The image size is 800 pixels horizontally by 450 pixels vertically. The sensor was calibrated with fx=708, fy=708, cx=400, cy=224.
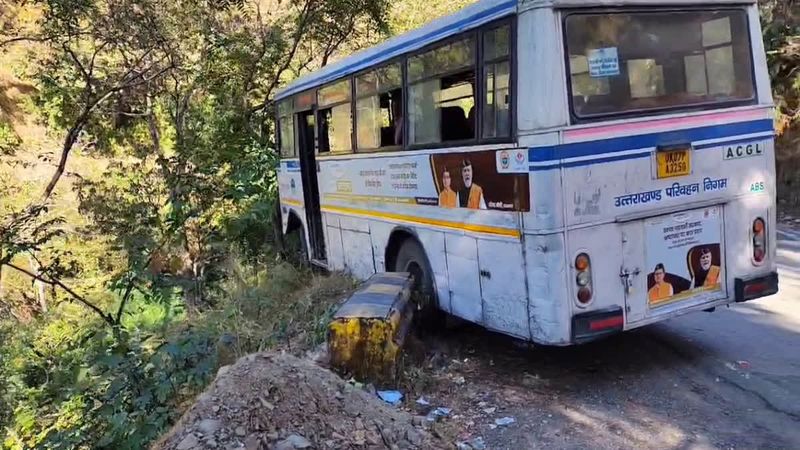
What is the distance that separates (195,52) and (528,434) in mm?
12146

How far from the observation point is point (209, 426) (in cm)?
384

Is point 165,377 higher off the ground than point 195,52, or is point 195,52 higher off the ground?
point 195,52

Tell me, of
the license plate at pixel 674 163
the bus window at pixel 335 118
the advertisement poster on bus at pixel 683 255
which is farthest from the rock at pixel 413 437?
the bus window at pixel 335 118

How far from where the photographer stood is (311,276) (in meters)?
10.6

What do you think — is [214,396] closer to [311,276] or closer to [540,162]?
[540,162]

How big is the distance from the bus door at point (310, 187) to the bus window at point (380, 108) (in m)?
2.49

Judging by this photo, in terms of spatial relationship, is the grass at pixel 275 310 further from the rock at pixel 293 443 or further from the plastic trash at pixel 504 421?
the rock at pixel 293 443

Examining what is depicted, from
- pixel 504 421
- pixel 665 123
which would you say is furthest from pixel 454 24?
pixel 504 421

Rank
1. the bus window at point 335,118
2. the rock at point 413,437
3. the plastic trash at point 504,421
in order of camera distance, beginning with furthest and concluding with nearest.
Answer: the bus window at point 335,118
the plastic trash at point 504,421
the rock at point 413,437

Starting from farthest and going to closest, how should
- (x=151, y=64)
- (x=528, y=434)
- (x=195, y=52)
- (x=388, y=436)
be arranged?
1. (x=195, y=52)
2. (x=151, y=64)
3. (x=528, y=434)
4. (x=388, y=436)

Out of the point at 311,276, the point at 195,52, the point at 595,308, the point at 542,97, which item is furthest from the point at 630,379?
the point at 195,52

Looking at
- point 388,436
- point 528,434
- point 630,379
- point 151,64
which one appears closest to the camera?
point 388,436

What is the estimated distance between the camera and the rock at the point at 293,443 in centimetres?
377

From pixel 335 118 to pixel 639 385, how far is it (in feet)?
16.7
